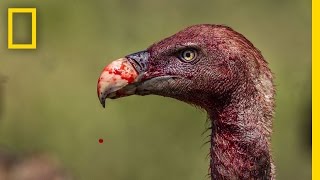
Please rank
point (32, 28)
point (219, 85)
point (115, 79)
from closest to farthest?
point (115, 79) < point (219, 85) < point (32, 28)

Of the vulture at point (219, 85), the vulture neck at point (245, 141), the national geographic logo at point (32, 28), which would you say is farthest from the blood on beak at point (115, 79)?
the national geographic logo at point (32, 28)

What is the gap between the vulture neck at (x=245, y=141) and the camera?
16.4 feet

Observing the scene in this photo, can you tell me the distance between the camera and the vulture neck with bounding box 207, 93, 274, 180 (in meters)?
5.00

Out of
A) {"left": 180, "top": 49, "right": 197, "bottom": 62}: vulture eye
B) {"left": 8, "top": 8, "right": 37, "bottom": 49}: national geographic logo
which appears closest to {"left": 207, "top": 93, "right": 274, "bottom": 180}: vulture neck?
{"left": 180, "top": 49, "right": 197, "bottom": 62}: vulture eye

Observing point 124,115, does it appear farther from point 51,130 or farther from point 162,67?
point 162,67

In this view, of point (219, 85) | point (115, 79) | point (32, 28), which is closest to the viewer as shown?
point (115, 79)

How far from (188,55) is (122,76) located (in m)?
0.38

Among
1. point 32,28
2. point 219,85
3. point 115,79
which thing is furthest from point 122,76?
point 32,28

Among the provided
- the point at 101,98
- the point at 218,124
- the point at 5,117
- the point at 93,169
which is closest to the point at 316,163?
the point at 218,124

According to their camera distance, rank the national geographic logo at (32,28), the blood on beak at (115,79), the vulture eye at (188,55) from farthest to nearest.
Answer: the national geographic logo at (32,28)
the vulture eye at (188,55)
the blood on beak at (115,79)

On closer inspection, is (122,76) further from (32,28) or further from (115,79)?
(32,28)

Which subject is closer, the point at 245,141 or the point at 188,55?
the point at 245,141

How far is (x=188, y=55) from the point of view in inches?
202

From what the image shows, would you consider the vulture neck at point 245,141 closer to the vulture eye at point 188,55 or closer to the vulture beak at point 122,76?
the vulture eye at point 188,55
